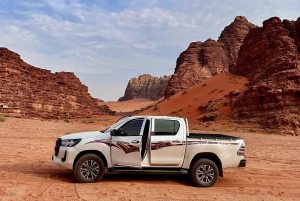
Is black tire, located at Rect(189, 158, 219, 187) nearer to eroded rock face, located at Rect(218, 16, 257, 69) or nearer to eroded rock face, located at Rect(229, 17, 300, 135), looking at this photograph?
eroded rock face, located at Rect(229, 17, 300, 135)

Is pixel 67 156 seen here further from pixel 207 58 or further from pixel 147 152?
pixel 207 58

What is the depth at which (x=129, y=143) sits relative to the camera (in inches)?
275

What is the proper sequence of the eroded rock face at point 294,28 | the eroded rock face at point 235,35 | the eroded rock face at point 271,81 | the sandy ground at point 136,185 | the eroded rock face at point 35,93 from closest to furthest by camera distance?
the sandy ground at point 136,185 < the eroded rock face at point 271,81 < the eroded rock face at point 294,28 < the eroded rock face at point 35,93 < the eroded rock face at point 235,35

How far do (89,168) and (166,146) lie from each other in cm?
199

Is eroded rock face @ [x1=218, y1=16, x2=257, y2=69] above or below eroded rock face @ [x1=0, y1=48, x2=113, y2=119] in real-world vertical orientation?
above

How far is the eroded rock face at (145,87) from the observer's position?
132 meters

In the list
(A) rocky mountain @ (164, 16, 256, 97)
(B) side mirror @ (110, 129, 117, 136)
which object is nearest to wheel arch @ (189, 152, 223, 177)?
(B) side mirror @ (110, 129, 117, 136)

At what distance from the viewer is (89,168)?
274 inches

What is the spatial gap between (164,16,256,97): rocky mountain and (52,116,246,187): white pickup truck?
5147 centimetres

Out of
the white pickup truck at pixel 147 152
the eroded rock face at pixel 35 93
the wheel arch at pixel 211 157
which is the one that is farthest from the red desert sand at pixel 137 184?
the eroded rock face at pixel 35 93

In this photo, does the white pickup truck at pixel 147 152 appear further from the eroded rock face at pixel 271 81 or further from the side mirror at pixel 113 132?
the eroded rock face at pixel 271 81

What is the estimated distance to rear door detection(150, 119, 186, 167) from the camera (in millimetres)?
7012

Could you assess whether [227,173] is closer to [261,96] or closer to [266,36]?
[261,96]

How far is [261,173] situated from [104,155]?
509cm
